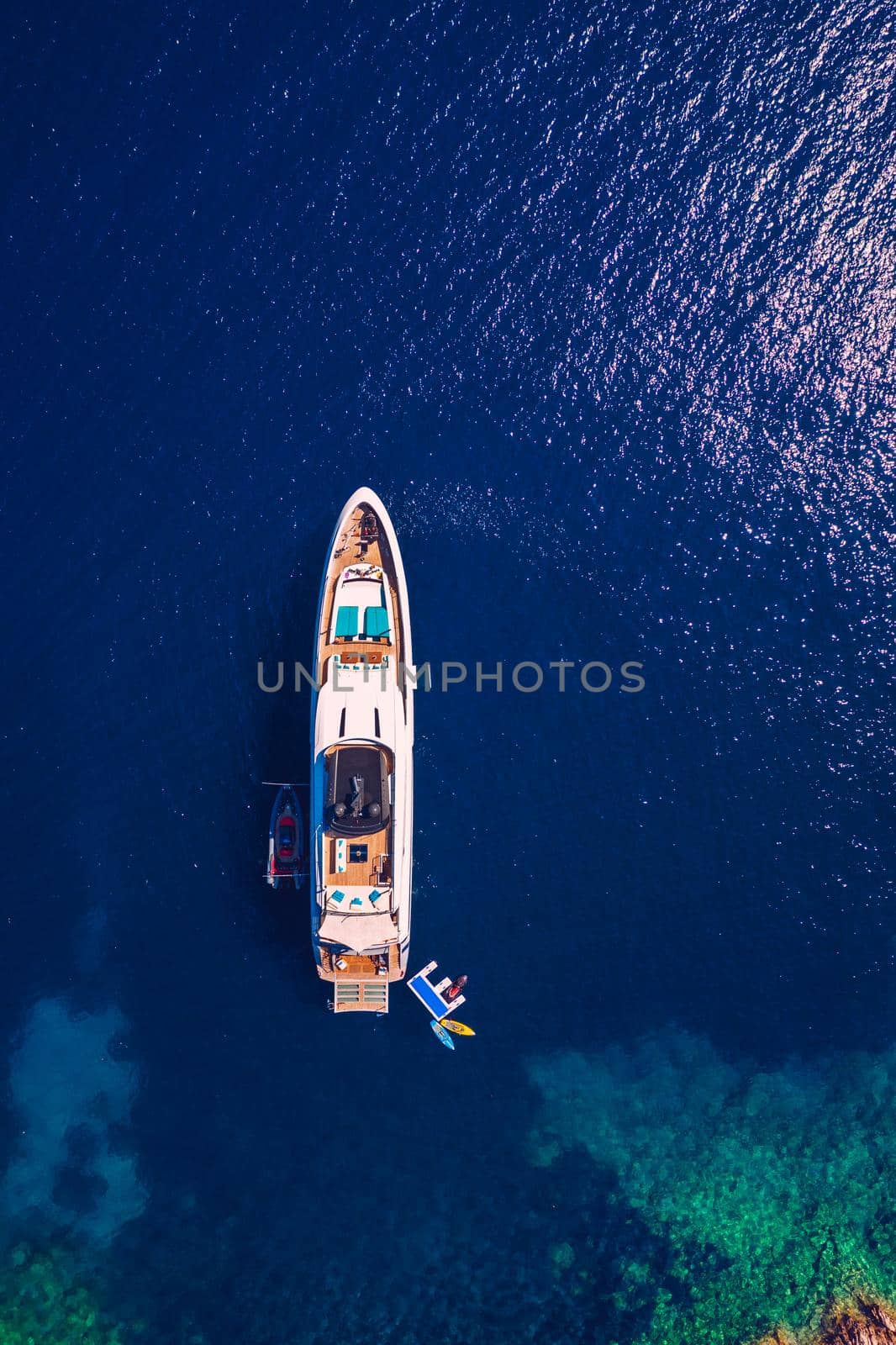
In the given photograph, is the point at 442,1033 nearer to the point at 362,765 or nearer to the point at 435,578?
the point at 362,765

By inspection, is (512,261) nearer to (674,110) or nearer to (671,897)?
(674,110)

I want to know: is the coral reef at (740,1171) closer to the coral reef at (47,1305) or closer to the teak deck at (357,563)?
the teak deck at (357,563)

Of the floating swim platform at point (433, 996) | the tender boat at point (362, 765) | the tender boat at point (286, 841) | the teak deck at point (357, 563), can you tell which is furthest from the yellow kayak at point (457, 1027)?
the teak deck at point (357, 563)

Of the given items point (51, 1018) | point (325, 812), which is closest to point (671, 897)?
point (325, 812)

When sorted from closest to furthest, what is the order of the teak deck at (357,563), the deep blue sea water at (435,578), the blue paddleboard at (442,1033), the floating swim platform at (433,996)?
the teak deck at (357,563)
the floating swim platform at (433,996)
the blue paddleboard at (442,1033)
the deep blue sea water at (435,578)

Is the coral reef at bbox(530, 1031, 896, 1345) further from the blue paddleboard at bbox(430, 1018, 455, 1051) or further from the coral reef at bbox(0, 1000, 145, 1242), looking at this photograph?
the coral reef at bbox(0, 1000, 145, 1242)
